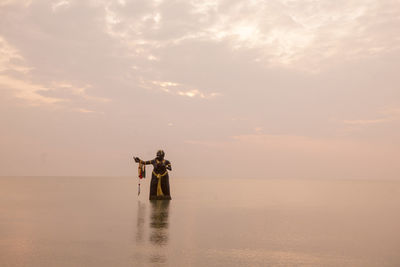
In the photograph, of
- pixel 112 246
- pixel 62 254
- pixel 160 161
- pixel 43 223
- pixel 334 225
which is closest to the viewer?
pixel 62 254

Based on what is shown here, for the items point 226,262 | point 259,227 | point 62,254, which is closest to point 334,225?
point 259,227

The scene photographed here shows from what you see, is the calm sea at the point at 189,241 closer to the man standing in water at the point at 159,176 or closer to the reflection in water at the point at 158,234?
the reflection in water at the point at 158,234

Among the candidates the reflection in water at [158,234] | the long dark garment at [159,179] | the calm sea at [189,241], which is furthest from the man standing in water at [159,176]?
the calm sea at [189,241]

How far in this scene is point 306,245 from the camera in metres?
16.4

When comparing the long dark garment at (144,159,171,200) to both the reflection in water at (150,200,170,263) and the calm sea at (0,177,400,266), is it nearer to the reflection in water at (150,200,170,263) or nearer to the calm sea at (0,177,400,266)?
the reflection in water at (150,200,170,263)

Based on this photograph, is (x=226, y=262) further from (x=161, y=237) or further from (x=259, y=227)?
(x=259, y=227)

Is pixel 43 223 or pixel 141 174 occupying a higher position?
pixel 141 174

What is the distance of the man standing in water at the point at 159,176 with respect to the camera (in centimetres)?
3512

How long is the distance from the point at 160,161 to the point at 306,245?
20.5 m

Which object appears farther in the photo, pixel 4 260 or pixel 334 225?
pixel 334 225

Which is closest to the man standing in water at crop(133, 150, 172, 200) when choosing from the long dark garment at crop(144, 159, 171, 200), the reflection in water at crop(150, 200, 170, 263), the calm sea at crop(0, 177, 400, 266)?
the long dark garment at crop(144, 159, 171, 200)

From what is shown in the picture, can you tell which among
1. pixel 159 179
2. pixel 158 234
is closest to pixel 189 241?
pixel 158 234

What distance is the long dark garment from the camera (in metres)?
35.1

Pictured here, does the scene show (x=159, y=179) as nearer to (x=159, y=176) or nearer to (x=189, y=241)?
(x=159, y=176)
